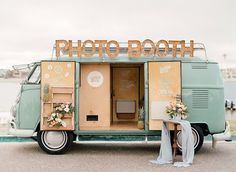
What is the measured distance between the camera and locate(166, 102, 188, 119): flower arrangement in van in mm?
9891

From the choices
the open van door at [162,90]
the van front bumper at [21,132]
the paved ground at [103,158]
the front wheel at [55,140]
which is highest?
the open van door at [162,90]

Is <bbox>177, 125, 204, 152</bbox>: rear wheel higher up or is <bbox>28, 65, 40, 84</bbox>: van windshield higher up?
<bbox>28, 65, 40, 84</bbox>: van windshield

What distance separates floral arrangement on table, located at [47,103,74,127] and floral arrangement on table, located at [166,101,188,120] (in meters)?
2.35

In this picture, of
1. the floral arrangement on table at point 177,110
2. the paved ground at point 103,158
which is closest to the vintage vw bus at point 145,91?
the floral arrangement on table at point 177,110

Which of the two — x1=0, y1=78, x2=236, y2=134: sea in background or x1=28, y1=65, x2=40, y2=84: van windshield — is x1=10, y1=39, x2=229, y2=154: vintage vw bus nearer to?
x1=28, y1=65, x2=40, y2=84: van windshield

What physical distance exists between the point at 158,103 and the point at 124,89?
262cm

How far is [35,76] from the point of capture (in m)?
10.9

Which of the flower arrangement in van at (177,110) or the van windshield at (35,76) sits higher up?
the van windshield at (35,76)

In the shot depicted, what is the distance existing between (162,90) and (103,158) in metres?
2.15

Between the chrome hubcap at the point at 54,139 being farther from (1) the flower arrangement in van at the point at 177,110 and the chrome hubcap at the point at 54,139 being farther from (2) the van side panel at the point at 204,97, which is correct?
(2) the van side panel at the point at 204,97

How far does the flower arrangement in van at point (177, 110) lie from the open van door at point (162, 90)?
7.1 inches

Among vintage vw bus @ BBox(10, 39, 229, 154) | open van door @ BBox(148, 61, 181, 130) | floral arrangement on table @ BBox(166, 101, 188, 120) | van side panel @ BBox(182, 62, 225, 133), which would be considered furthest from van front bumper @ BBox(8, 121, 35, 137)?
van side panel @ BBox(182, 62, 225, 133)

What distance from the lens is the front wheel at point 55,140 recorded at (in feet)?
34.0

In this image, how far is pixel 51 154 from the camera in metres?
10.4
